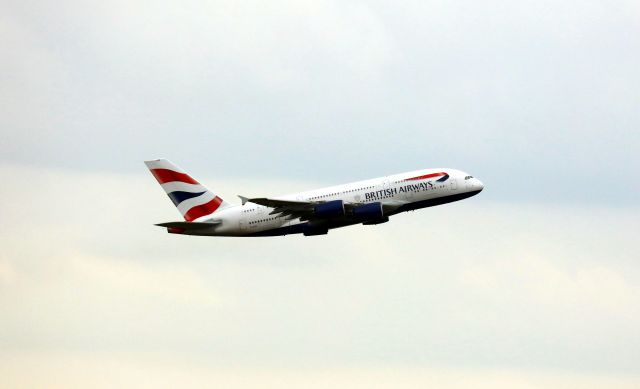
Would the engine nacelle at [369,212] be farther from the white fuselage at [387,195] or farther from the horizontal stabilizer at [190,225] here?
the horizontal stabilizer at [190,225]

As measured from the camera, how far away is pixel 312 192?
107375mm

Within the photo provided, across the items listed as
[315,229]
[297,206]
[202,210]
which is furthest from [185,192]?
[297,206]

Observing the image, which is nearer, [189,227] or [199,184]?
[189,227]

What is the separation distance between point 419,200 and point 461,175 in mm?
4473

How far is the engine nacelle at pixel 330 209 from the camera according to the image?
104m

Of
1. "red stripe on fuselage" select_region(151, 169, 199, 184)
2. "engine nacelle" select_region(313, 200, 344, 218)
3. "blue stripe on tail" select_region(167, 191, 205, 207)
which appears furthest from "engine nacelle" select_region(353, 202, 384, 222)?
"red stripe on fuselage" select_region(151, 169, 199, 184)

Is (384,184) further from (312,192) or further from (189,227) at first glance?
(189,227)

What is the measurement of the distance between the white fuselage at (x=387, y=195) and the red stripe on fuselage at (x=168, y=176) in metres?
11.6

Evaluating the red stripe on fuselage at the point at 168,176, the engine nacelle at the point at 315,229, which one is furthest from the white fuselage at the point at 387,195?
the red stripe on fuselage at the point at 168,176

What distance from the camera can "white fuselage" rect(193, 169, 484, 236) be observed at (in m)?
105

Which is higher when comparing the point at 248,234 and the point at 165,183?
the point at 165,183

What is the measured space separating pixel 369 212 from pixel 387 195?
Answer: 237cm

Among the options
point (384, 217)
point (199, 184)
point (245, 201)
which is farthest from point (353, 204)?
point (199, 184)

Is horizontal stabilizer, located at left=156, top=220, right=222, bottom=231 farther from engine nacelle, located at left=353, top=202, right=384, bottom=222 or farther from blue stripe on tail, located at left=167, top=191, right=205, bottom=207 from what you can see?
engine nacelle, located at left=353, top=202, right=384, bottom=222
